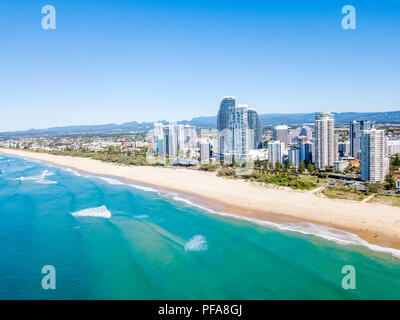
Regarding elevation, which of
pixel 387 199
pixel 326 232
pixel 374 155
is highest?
pixel 374 155

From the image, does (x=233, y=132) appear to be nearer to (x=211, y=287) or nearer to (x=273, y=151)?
(x=273, y=151)

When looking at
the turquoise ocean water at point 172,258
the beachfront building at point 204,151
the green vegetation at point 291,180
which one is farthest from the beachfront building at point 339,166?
the turquoise ocean water at point 172,258

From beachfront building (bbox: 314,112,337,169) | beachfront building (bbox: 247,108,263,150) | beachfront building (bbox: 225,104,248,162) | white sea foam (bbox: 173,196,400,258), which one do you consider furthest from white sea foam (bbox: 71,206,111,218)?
beachfront building (bbox: 247,108,263,150)

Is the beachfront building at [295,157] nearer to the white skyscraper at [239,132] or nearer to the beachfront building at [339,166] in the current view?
the beachfront building at [339,166]

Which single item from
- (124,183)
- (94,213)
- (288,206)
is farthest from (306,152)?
(94,213)

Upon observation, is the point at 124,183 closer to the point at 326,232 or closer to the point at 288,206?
the point at 288,206
